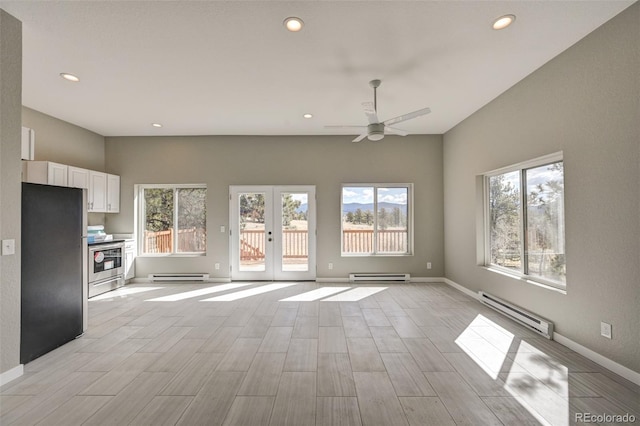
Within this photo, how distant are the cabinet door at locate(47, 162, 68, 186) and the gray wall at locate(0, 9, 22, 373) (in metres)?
2.31

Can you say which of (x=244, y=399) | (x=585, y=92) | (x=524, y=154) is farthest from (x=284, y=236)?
(x=585, y=92)

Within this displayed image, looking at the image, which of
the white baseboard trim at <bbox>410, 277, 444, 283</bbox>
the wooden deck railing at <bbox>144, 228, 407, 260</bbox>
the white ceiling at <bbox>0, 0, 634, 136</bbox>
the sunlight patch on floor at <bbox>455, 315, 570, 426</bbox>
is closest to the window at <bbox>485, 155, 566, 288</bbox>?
the sunlight patch on floor at <bbox>455, 315, 570, 426</bbox>

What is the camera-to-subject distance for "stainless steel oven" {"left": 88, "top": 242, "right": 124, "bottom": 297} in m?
4.73

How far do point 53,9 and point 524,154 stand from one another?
4987mm

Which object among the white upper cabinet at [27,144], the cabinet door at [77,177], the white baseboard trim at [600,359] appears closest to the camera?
the white baseboard trim at [600,359]

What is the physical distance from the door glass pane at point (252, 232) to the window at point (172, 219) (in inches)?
32.4

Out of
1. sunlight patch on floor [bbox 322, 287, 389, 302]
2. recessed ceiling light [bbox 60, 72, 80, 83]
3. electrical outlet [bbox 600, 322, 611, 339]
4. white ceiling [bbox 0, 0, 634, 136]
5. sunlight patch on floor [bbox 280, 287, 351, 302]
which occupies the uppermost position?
recessed ceiling light [bbox 60, 72, 80, 83]

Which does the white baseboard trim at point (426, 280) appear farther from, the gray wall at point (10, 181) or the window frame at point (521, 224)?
the gray wall at point (10, 181)

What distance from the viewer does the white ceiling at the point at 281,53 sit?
2254mm

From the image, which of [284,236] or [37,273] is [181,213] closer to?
[284,236]

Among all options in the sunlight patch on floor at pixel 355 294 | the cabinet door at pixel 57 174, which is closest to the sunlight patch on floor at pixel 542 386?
the sunlight patch on floor at pixel 355 294

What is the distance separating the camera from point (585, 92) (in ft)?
8.71

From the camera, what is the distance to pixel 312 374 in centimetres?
238

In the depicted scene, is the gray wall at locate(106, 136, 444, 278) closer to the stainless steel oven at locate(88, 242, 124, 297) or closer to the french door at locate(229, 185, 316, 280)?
the french door at locate(229, 185, 316, 280)
